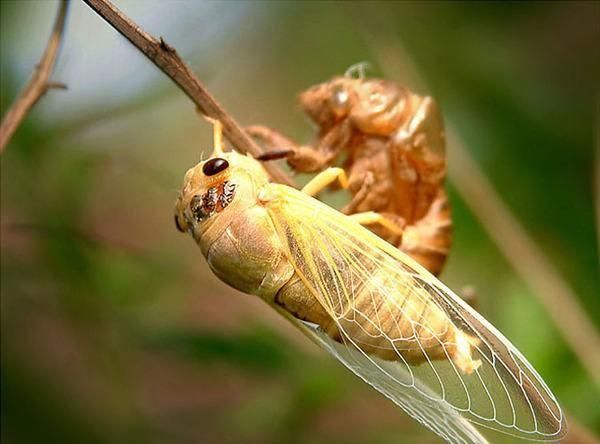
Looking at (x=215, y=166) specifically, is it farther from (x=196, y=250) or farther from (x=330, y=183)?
(x=196, y=250)

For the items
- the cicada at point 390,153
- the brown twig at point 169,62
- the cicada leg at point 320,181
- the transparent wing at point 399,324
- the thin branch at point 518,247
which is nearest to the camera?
the brown twig at point 169,62

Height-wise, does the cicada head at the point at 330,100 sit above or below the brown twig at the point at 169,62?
above

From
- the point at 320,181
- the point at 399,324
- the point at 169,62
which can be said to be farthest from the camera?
the point at 320,181

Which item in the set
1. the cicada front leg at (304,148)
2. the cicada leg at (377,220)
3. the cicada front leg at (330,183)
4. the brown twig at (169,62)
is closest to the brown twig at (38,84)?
the brown twig at (169,62)

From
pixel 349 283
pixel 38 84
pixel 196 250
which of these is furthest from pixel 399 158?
pixel 196 250

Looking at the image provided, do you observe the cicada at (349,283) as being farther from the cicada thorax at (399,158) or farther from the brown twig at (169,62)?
the cicada thorax at (399,158)

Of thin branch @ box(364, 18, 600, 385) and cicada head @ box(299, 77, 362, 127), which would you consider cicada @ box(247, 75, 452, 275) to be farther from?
thin branch @ box(364, 18, 600, 385)

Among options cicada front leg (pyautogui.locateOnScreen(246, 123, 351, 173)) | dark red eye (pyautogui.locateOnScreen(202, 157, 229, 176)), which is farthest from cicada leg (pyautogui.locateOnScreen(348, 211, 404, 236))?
dark red eye (pyautogui.locateOnScreen(202, 157, 229, 176))

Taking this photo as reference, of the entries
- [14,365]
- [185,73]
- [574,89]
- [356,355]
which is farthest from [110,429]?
[574,89]

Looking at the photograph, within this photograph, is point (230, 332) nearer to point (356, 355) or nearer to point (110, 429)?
point (110, 429)
